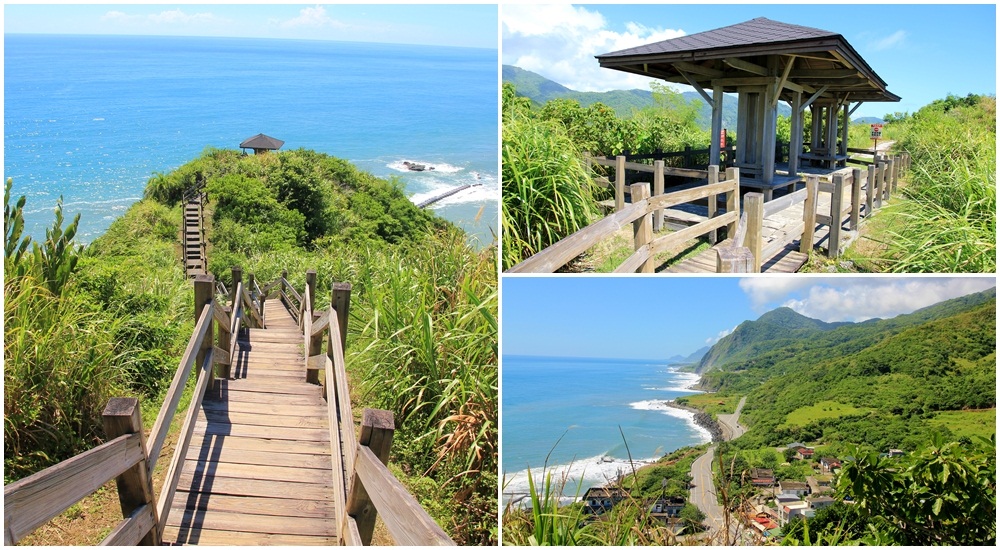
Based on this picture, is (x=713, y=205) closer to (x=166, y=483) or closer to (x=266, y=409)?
(x=266, y=409)

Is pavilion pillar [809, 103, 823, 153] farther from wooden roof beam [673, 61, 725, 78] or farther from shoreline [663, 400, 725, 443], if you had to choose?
shoreline [663, 400, 725, 443]

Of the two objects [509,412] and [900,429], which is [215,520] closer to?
[509,412]

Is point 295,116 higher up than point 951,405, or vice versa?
point 295,116

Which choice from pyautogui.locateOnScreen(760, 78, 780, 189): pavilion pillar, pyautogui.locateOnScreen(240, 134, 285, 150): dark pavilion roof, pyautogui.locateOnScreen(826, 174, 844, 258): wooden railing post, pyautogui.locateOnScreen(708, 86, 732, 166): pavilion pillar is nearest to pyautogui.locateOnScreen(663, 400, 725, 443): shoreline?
pyautogui.locateOnScreen(826, 174, 844, 258): wooden railing post

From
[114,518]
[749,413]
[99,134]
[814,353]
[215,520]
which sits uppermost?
[99,134]

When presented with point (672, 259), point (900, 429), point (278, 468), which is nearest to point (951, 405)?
point (900, 429)

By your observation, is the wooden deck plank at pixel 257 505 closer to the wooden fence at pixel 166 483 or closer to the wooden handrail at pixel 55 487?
the wooden fence at pixel 166 483

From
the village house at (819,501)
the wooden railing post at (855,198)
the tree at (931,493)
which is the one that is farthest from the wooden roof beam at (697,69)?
the tree at (931,493)
